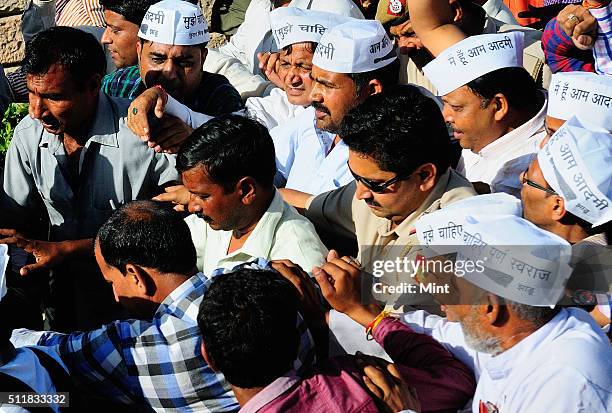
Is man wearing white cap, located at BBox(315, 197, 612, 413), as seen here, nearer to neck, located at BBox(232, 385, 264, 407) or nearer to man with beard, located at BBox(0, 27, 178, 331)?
neck, located at BBox(232, 385, 264, 407)

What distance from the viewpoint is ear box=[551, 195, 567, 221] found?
3223 millimetres

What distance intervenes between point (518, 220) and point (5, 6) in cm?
681

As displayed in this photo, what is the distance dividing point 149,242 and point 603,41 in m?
2.58

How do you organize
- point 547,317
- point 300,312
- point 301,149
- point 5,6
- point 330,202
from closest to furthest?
point 547,317 < point 300,312 < point 330,202 < point 301,149 < point 5,6

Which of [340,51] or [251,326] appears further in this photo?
[340,51]

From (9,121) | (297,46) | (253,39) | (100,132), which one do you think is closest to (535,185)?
(297,46)

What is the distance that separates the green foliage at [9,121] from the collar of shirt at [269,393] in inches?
121

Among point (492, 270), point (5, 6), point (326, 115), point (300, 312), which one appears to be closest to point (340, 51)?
point (326, 115)

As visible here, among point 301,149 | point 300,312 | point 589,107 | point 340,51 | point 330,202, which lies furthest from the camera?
point 301,149

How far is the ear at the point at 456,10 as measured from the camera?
15.1ft

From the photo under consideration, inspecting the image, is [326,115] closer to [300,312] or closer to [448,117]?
[448,117]

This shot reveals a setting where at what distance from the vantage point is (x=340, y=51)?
4.33 metres

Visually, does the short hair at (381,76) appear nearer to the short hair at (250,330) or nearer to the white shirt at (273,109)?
the white shirt at (273,109)

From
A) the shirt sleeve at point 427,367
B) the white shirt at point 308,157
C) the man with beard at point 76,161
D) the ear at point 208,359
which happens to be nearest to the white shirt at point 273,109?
the white shirt at point 308,157
